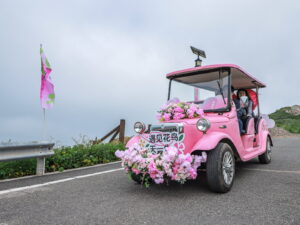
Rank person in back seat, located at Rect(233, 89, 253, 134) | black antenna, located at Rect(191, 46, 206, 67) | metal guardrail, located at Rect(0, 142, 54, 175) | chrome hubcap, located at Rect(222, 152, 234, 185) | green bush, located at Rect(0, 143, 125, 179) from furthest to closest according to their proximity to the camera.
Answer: black antenna, located at Rect(191, 46, 206, 67), person in back seat, located at Rect(233, 89, 253, 134), green bush, located at Rect(0, 143, 125, 179), metal guardrail, located at Rect(0, 142, 54, 175), chrome hubcap, located at Rect(222, 152, 234, 185)

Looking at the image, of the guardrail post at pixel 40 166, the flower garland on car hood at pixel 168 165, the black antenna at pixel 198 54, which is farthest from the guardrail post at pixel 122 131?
the flower garland on car hood at pixel 168 165

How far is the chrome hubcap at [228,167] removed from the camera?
3.78 meters

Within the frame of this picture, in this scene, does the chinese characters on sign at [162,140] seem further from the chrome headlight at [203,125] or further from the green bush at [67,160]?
the green bush at [67,160]

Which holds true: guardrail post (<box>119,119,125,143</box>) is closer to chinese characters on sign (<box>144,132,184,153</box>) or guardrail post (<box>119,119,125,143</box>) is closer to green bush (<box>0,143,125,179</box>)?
green bush (<box>0,143,125,179</box>)

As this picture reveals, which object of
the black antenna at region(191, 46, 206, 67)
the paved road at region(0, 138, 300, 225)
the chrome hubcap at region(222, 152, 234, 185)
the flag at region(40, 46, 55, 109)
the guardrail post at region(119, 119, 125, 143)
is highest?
the black antenna at region(191, 46, 206, 67)

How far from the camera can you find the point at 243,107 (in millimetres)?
6156

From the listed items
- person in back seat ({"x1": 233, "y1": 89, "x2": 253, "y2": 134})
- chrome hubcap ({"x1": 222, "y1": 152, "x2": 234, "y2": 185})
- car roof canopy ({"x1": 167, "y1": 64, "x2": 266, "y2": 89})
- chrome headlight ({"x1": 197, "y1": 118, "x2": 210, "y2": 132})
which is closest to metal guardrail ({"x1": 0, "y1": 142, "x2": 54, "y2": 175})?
car roof canopy ({"x1": 167, "y1": 64, "x2": 266, "y2": 89})

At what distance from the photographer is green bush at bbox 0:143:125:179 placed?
5.21 meters

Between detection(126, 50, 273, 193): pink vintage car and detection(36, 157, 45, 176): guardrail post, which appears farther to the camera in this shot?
detection(36, 157, 45, 176): guardrail post

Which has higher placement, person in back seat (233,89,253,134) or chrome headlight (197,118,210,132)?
person in back seat (233,89,253,134)

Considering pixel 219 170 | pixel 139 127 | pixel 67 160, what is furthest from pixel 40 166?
pixel 219 170

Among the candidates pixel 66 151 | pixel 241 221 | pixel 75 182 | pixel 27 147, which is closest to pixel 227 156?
pixel 241 221

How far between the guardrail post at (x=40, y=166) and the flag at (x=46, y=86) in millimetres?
1682

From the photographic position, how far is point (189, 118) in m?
4.24
